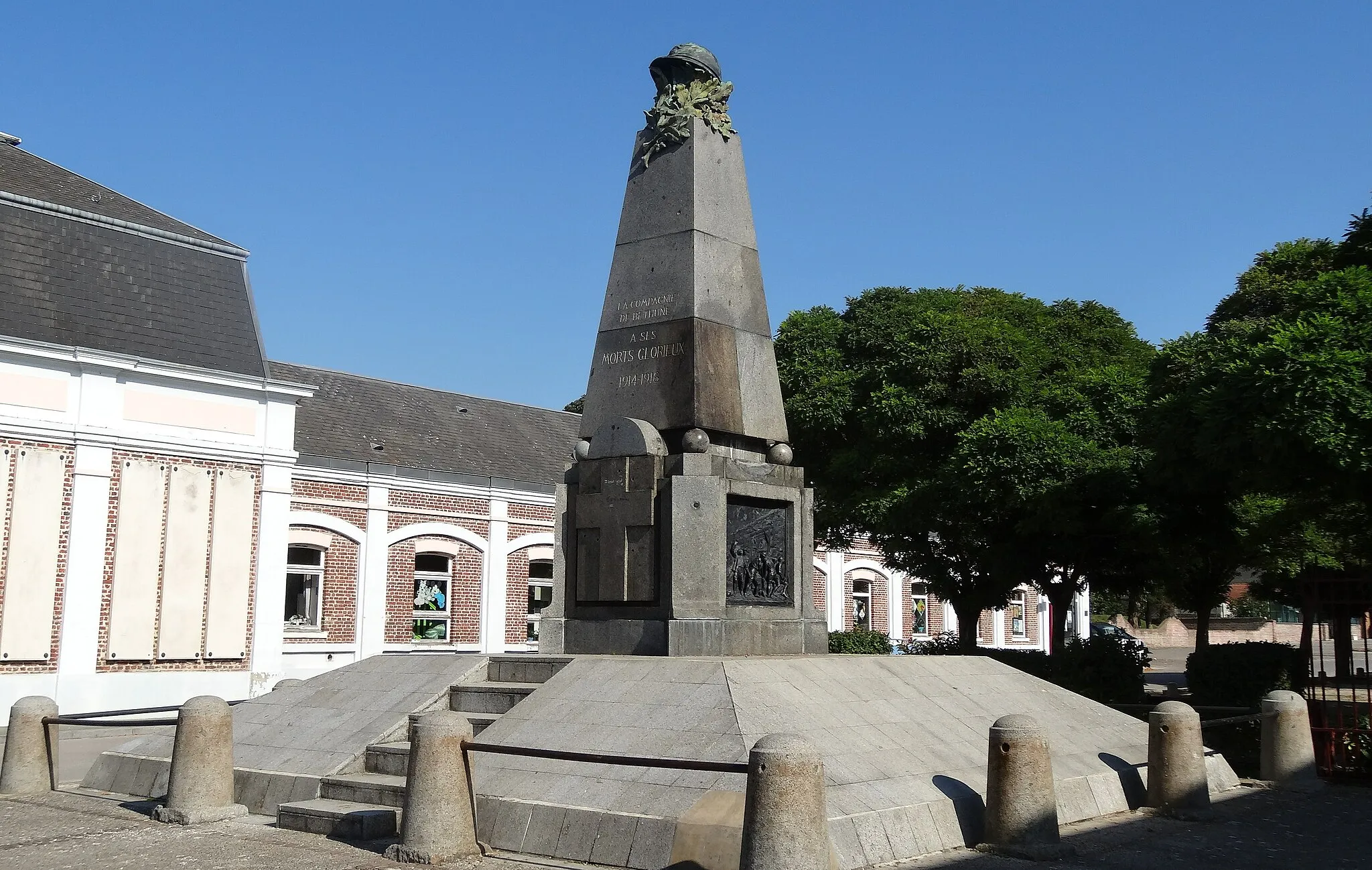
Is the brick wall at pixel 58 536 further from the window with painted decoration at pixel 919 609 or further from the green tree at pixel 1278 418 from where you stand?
the window with painted decoration at pixel 919 609

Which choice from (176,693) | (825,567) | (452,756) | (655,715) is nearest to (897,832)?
(655,715)

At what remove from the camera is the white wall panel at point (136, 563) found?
2144 centimetres

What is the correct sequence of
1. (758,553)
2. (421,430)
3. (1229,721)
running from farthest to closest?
(421,430) < (758,553) < (1229,721)

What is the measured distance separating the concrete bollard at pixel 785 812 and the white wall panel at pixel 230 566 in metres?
18.0

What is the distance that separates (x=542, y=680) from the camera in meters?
11.1

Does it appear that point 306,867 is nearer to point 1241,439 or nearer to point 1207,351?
point 1241,439

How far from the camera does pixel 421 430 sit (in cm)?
3161

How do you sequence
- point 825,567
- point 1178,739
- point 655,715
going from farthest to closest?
point 825,567 < point 1178,739 < point 655,715

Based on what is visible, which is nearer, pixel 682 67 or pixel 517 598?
pixel 682 67

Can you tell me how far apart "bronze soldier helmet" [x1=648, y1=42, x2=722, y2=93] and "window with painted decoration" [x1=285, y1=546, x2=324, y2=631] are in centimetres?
1629

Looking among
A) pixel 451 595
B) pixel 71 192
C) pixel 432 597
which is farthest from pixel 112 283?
pixel 451 595

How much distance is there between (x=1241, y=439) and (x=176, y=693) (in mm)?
17610

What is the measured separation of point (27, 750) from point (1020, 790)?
28.4 ft

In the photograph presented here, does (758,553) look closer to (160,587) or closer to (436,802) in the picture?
(436,802)
